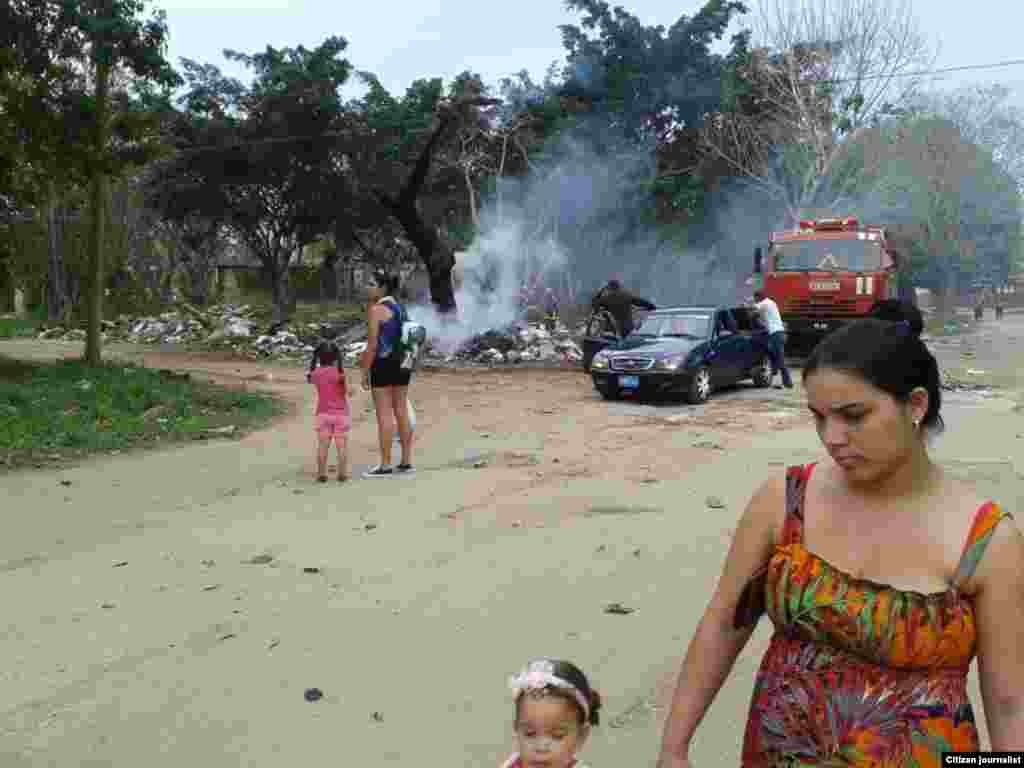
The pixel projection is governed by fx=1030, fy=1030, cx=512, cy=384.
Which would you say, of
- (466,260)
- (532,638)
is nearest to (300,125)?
(466,260)

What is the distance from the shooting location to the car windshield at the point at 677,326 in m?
16.0

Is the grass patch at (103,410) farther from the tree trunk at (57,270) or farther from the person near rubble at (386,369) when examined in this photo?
the tree trunk at (57,270)

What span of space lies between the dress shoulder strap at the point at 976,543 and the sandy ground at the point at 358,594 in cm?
199

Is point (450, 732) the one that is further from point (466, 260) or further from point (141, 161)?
point (466, 260)

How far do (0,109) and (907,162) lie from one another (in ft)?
107

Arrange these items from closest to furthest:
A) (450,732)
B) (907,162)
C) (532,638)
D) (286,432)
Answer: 1. (450,732)
2. (532,638)
3. (286,432)
4. (907,162)

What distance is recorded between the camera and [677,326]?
53.3 feet

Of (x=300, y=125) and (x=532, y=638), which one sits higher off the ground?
(x=300, y=125)

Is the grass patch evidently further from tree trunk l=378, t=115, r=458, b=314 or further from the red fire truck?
the red fire truck

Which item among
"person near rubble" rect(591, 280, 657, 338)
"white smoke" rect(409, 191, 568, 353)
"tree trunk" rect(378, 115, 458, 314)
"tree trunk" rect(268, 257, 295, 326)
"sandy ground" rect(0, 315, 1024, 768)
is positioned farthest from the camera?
"tree trunk" rect(268, 257, 295, 326)

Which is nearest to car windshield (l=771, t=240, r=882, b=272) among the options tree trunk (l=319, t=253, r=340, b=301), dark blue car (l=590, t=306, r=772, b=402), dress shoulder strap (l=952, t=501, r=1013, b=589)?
dark blue car (l=590, t=306, r=772, b=402)

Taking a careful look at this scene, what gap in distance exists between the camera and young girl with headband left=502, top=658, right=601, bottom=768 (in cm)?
242

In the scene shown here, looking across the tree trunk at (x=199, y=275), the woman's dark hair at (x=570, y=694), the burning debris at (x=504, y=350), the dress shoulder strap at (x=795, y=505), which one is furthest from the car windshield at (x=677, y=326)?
the tree trunk at (x=199, y=275)

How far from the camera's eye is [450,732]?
12.6 ft
